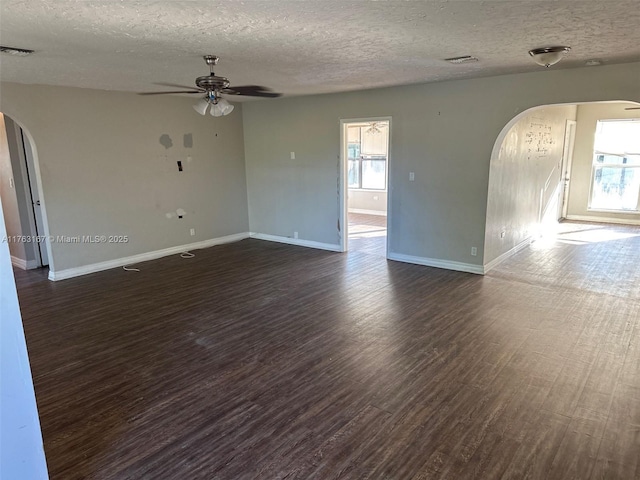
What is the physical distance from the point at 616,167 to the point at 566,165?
37.4 inches

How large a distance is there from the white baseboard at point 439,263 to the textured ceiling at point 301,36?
8.11 ft

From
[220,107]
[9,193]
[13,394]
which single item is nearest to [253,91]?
[220,107]

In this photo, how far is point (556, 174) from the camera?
8289 millimetres

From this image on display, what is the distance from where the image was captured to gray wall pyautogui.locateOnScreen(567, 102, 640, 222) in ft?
28.3

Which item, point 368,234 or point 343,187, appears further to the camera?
point 368,234

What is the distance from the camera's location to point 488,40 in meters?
3.13

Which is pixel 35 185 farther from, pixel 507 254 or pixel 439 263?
pixel 507 254

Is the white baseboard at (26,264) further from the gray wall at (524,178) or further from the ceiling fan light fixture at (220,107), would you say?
the gray wall at (524,178)

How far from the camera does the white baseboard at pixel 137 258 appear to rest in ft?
18.4

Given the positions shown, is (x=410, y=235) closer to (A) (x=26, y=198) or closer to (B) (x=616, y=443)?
(B) (x=616, y=443)

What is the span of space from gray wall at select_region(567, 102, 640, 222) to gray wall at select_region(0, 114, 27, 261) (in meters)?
10.5

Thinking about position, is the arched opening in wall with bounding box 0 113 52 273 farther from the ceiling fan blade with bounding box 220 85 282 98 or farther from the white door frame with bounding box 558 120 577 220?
the white door frame with bounding box 558 120 577 220

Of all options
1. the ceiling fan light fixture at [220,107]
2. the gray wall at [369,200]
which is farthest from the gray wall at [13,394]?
the gray wall at [369,200]

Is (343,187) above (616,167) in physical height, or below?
below
